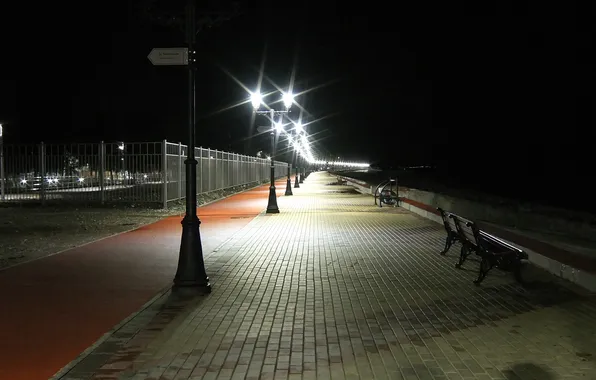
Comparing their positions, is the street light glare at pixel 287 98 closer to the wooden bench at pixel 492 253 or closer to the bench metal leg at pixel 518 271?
the wooden bench at pixel 492 253

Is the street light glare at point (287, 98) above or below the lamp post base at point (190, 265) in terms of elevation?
above

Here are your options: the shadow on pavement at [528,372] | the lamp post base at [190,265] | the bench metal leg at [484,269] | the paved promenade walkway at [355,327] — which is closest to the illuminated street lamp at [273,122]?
the paved promenade walkway at [355,327]

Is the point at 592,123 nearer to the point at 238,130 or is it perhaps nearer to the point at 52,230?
the point at 238,130

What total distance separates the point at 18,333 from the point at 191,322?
1.78 metres

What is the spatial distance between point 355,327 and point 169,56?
4467 millimetres

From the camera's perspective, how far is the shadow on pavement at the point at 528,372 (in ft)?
16.2

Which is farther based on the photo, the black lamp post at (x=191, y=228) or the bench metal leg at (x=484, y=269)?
the bench metal leg at (x=484, y=269)

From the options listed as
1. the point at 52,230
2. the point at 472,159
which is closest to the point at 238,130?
the point at 472,159

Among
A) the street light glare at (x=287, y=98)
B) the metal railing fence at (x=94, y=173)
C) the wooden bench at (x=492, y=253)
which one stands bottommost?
the wooden bench at (x=492, y=253)

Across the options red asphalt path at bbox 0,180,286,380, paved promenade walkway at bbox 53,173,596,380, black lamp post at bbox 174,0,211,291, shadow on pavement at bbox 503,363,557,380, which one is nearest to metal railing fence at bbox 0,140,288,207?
red asphalt path at bbox 0,180,286,380

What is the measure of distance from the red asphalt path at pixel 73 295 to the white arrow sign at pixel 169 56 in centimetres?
315

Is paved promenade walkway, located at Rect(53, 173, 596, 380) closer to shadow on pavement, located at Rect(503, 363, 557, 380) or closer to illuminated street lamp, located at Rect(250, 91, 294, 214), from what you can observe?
shadow on pavement, located at Rect(503, 363, 557, 380)

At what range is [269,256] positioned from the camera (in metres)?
11.3

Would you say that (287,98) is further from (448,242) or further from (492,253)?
(492,253)
